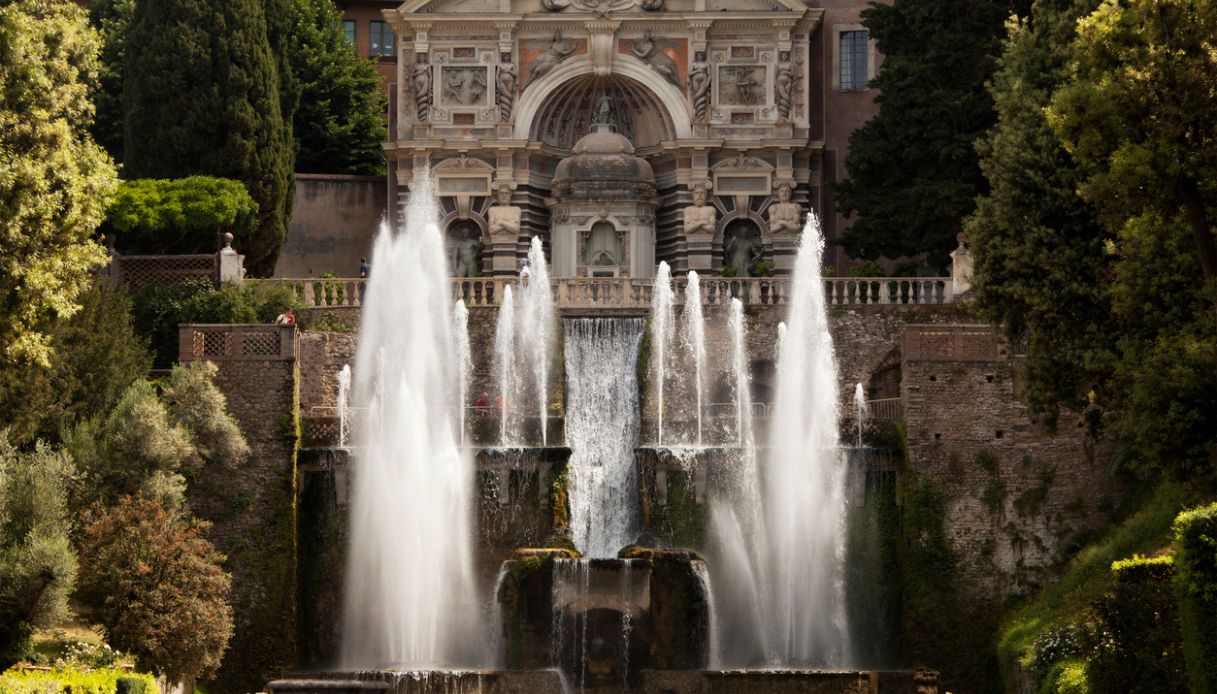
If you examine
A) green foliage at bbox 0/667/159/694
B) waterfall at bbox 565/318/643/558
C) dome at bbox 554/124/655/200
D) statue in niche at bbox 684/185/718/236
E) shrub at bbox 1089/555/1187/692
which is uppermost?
dome at bbox 554/124/655/200

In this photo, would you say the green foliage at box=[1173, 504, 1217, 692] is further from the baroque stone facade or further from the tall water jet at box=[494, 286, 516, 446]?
the baroque stone facade

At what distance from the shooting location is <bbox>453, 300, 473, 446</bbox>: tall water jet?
48.2 metres

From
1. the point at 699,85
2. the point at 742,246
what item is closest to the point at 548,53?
the point at 699,85

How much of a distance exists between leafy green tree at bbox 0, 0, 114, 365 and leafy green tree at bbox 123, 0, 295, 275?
1673cm

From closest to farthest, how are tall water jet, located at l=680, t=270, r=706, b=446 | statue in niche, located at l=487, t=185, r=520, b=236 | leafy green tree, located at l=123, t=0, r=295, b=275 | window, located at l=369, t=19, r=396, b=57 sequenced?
1. tall water jet, located at l=680, t=270, r=706, b=446
2. leafy green tree, located at l=123, t=0, r=295, b=275
3. statue in niche, located at l=487, t=185, r=520, b=236
4. window, located at l=369, t=19, r=396, b=57

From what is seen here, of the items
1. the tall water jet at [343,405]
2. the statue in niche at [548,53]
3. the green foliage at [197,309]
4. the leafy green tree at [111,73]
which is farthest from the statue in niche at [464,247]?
the tall water jet at [343,405]

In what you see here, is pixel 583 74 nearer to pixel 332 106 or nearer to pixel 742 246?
pixel 742 246

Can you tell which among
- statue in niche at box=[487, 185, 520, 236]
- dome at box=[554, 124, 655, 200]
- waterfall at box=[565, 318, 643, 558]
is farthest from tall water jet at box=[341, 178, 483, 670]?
statue in niche at box=[487, 185, 520, 236]

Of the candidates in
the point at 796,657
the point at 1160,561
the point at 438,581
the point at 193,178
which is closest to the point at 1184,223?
the point at 1160,561

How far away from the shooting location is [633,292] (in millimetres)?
50750

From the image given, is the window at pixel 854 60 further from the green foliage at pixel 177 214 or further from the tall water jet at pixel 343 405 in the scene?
the tall water jet at pixel 343 405

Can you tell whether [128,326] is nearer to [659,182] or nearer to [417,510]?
[417,510]

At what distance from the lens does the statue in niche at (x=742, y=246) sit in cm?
5844

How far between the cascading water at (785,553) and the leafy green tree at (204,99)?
1579 centimetres
